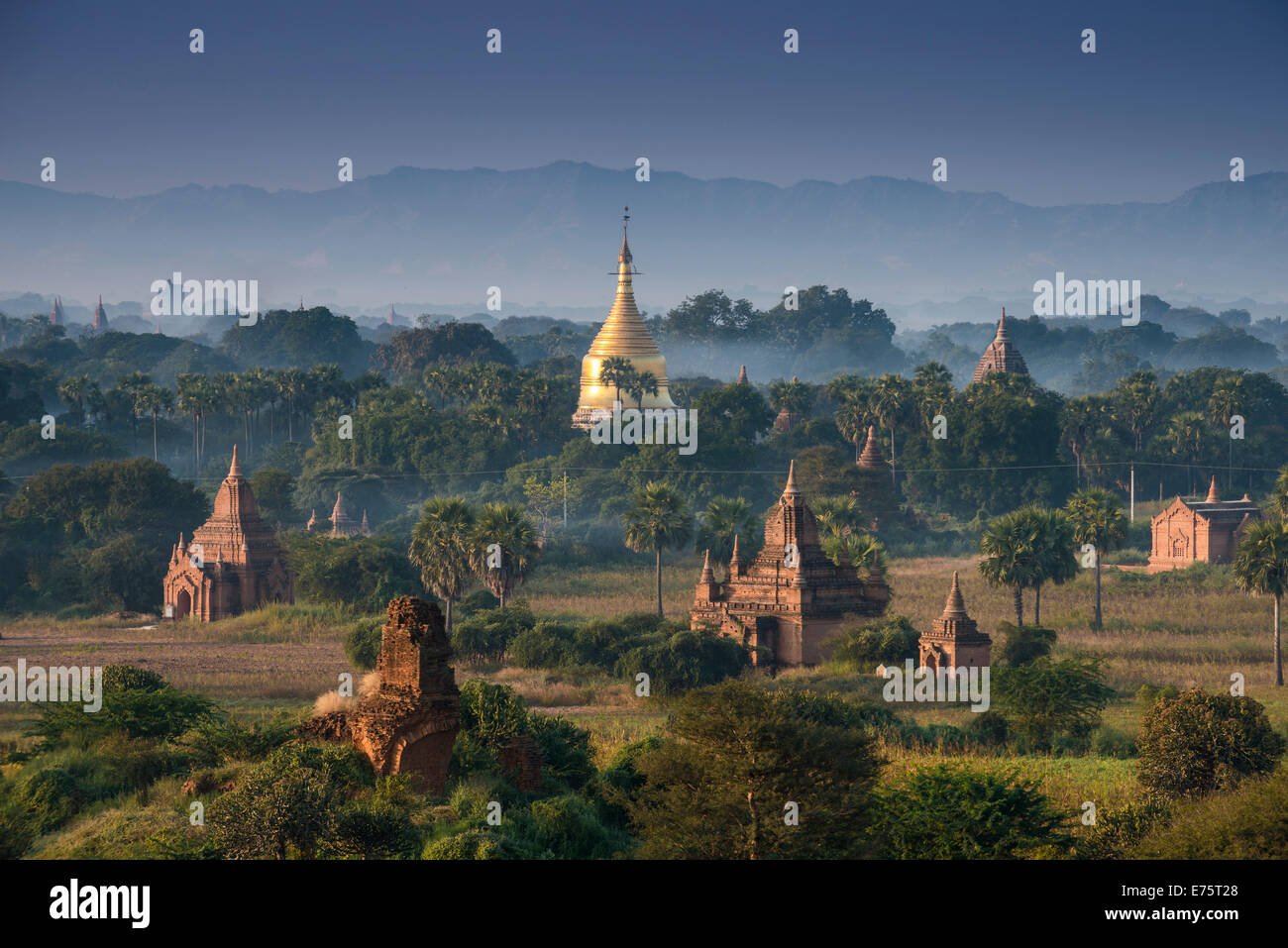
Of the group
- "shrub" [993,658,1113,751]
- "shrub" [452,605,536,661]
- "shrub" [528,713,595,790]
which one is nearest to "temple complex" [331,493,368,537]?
"shrub" [452,605,536,661]

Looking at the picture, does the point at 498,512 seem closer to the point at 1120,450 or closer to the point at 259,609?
the point at 259,609

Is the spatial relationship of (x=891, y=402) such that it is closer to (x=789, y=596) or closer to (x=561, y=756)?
(x=789, y=596)

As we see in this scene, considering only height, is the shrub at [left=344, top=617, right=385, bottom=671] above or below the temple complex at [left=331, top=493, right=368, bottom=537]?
below

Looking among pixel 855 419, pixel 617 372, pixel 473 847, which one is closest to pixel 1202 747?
pixel 473 847

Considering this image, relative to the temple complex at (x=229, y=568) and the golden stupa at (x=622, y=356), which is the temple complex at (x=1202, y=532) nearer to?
the temple complex at (x=229, y=568)

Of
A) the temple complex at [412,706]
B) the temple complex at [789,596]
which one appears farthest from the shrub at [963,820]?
the temple complex at [789,596]

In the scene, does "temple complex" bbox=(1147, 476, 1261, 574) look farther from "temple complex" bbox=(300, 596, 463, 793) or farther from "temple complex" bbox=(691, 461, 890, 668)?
"temple complex" bbox=(300, 596, 463, 793)
